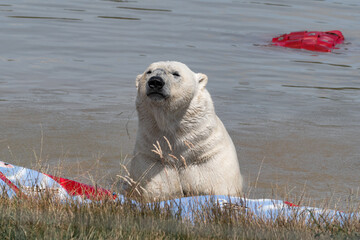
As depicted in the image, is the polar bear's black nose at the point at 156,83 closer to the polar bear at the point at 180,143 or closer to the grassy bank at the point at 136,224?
the polar bear at the point at 180,143

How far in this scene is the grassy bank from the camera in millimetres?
3750

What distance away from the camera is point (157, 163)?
590 cm

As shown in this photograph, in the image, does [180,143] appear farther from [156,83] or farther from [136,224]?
[136,224]

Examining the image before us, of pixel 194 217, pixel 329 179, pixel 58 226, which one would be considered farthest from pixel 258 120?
pixel 58 226

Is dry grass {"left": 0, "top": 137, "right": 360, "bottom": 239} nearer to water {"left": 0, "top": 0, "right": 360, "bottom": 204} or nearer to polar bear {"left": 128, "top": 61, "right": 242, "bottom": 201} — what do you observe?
water {"left": 0, "top": 0, "right": 360, "bottom": 204}

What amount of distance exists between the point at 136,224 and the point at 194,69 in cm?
975

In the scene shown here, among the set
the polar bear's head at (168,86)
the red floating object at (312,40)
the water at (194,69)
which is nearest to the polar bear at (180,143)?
the polar bear's head at (168,86)

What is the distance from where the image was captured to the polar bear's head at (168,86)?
557cm

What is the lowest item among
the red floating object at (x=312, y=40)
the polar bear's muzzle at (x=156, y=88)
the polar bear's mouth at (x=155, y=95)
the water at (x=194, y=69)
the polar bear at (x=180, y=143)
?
the water at (x=194, y=69)

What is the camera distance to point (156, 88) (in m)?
5.57

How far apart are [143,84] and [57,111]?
4.53 meters

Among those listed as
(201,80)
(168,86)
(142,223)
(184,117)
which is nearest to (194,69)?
(201,80)

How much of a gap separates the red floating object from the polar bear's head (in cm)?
1087

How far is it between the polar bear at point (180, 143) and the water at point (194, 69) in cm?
49
